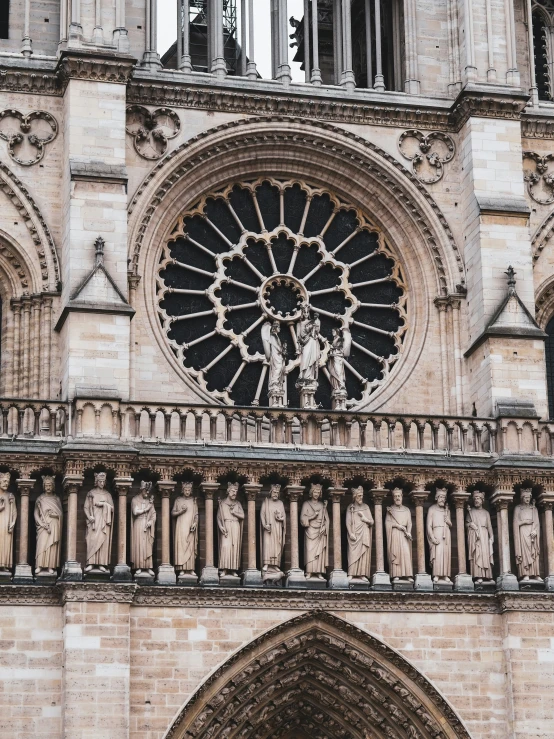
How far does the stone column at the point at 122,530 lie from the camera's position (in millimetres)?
22234

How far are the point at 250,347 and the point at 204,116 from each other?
3.25 metres

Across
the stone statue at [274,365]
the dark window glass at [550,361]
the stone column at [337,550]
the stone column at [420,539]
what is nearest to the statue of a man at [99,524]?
the stone statue at [274,365]

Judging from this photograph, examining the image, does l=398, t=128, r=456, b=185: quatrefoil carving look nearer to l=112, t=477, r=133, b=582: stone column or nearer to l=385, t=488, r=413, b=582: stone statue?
l=385, t=488, r=413, b=582: stone statue

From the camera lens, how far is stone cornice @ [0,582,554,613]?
22062 mm

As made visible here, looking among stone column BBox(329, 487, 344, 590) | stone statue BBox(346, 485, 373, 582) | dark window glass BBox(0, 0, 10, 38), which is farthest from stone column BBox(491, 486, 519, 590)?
dark window glass BBox(0, 0, 10, 38)

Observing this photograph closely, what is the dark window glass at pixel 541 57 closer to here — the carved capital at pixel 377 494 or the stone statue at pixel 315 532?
the carved capital at pixel 377 494

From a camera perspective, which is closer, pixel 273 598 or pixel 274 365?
pixel 273 598

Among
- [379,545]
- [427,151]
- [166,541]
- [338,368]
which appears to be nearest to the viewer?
[166,541]

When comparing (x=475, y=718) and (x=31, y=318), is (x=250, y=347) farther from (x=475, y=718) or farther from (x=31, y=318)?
(x=475, y=718)

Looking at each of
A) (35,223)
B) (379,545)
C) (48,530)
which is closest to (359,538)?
(379,545)

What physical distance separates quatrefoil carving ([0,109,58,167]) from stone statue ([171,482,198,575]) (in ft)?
16.8

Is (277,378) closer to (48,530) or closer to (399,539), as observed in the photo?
(399,539)

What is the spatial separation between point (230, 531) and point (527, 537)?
3.87 m

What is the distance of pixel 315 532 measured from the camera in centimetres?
2317
